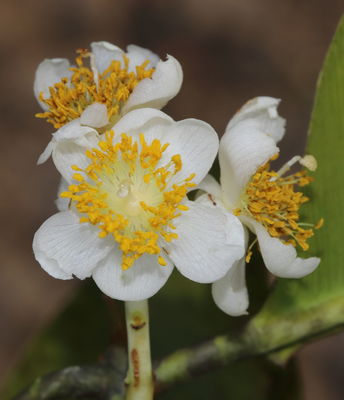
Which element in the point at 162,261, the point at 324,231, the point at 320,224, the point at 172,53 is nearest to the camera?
the point at 162,261

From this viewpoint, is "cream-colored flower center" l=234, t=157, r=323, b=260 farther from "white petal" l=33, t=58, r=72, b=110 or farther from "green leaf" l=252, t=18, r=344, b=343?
"white petal" l=33, t=58, r=72, b=110

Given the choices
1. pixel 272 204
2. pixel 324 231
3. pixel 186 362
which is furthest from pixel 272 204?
pixel 186 362

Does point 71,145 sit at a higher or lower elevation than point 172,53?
higher

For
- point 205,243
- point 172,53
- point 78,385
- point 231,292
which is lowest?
point 172,53

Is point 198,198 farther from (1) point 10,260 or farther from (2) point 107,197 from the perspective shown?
(1) point 10,260

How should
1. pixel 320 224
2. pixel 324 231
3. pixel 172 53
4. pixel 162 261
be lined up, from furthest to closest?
pixel 172 53, pixel 324 231, pixel 320 224, pixel 162 261

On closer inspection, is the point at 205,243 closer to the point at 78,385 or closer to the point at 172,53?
the point at 78,385

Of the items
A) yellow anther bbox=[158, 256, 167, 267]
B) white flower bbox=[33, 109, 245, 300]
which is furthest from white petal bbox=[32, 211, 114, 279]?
yellow anther bbox=[158, 256, 167, 267]

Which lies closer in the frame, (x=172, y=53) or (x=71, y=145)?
(x=71, y=145)
